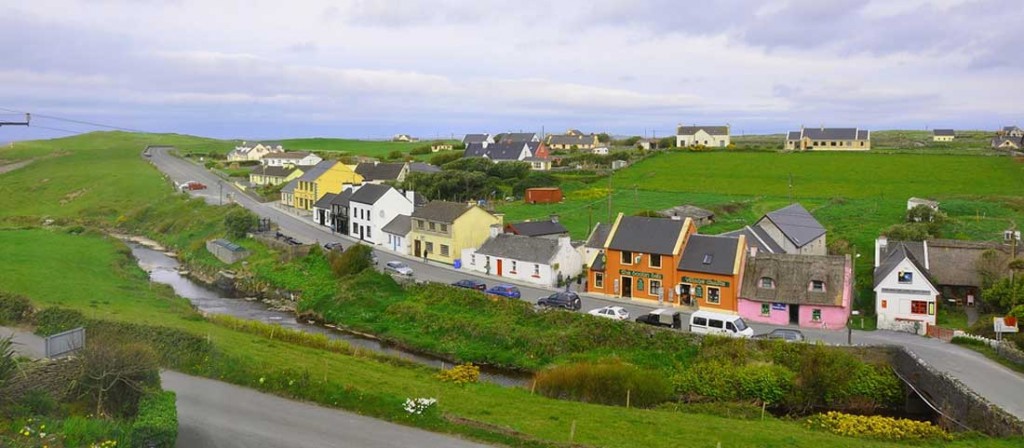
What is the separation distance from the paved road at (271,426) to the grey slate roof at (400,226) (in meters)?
34.8

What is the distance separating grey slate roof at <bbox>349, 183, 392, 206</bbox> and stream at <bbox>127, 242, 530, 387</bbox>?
15534 mm

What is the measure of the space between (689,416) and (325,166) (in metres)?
65.7

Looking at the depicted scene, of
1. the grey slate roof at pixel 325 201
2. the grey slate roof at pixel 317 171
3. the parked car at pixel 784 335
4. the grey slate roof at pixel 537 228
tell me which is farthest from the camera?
the grey slate roof at pixel 317 171

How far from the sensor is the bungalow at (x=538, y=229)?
5309 centimetres

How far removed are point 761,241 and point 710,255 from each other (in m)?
6.51

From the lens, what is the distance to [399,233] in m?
59.8

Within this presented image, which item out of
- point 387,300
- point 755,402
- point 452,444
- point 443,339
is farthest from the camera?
point 387,300

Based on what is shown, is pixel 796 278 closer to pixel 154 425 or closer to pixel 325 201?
pixel 154 425

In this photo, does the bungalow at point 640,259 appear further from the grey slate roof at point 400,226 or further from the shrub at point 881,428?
the grey slate roof at point 400,226

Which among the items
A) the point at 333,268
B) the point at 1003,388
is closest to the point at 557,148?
the point at 333,268

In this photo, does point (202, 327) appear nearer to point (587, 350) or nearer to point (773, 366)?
point (587, 350)

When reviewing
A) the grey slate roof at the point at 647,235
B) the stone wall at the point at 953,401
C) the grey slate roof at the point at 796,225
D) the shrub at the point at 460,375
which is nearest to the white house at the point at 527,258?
the grey slate roof at the point at 647,235

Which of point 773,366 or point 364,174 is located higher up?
point 364,174

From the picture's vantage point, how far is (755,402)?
28625 mm
